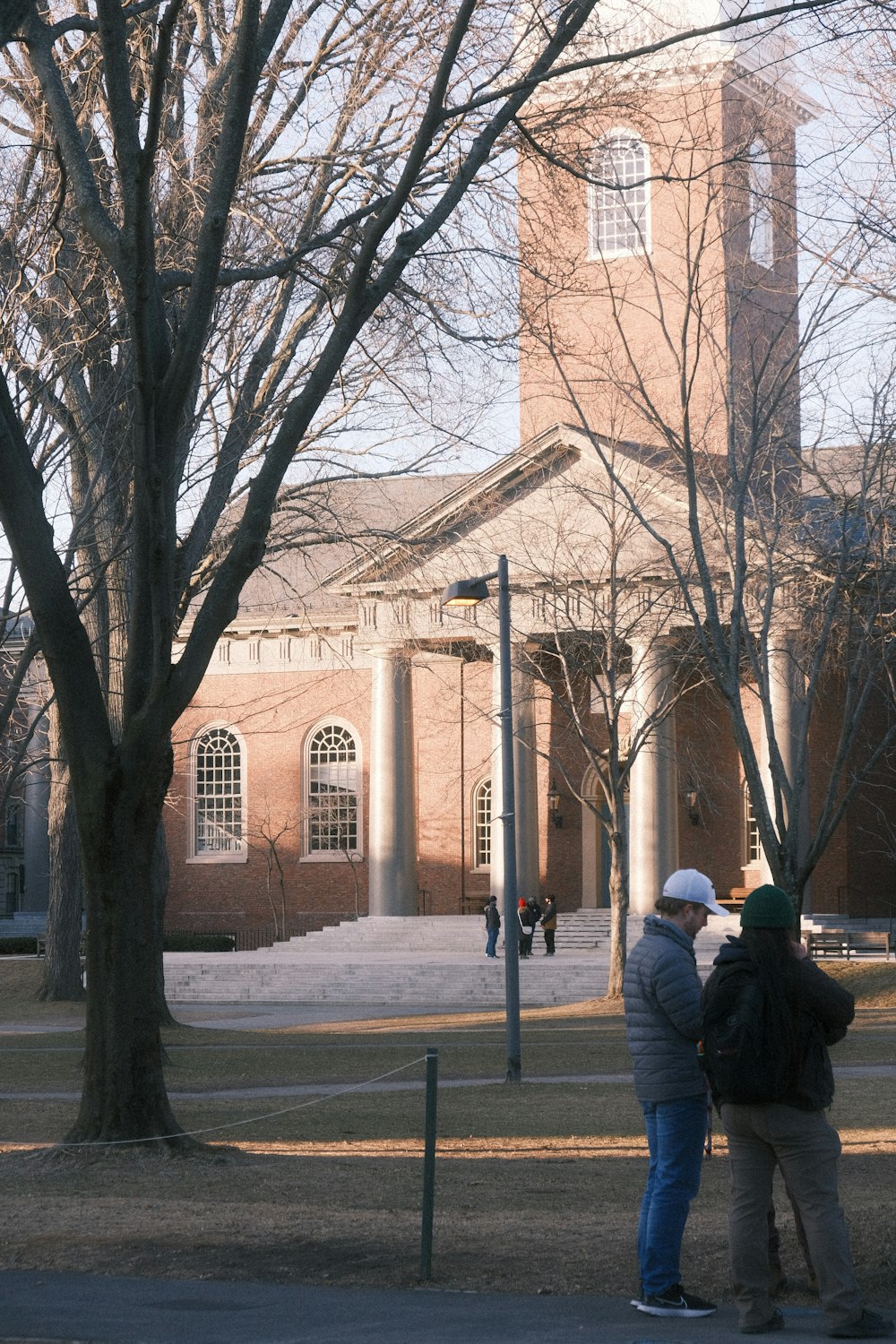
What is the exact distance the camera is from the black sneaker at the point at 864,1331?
6.48m

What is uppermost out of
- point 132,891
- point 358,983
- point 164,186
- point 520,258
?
point 164,186

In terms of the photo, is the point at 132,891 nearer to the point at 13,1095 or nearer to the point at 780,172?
the point at 13,1095

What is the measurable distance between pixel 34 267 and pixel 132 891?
6.67 meters

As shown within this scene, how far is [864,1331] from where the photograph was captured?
648 centimetres

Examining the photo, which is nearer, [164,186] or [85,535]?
[164,186]

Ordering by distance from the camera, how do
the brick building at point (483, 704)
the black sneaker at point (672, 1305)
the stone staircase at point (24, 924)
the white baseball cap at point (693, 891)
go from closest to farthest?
the black sneaker at point (672, 1305) → the white baseball cap at point (693, 891) → the brick building at point (483, 704) → the stone staircase at point (24, 924)

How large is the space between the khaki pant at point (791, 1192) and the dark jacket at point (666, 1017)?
1.43 feet

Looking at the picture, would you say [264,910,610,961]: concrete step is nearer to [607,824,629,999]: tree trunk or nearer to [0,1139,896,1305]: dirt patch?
[607,824,629,999]: tree trunk

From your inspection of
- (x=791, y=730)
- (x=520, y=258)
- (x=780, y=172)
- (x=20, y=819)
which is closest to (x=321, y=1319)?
(x=520, y=258)

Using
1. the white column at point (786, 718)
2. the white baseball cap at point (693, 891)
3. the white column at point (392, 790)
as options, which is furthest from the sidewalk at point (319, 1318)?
the white column at point (392, 790)

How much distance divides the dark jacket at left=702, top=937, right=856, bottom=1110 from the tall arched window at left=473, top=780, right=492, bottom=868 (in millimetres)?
41176

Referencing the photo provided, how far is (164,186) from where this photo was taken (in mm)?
16438

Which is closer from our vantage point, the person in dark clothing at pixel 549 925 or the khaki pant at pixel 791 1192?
the khaki pant at pixel 791 1192

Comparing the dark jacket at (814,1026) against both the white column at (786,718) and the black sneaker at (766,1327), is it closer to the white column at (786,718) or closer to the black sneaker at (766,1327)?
the black sneaker at (766,1327)
